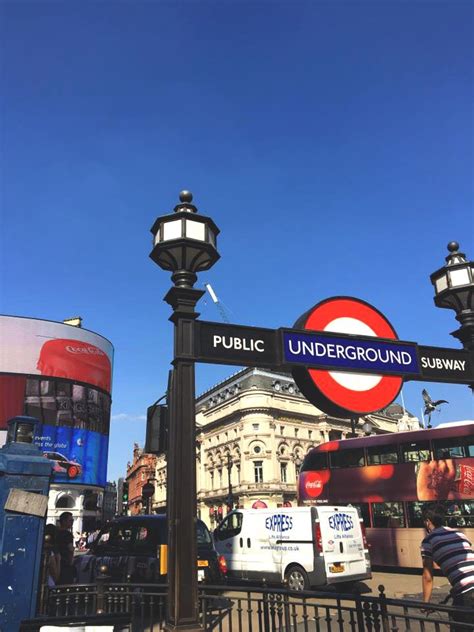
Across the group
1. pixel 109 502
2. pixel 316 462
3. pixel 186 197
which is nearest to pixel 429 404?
pixel 316 462

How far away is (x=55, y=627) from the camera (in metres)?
3.15

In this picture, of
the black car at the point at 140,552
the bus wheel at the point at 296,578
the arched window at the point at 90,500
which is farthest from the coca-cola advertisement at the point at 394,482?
the arched window at the point at 90,500

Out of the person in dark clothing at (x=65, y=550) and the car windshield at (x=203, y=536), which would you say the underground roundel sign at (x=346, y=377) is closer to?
the person in dark clothing at (x=65, y=550)

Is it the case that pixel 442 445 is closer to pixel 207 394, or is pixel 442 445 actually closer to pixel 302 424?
pixel 302 424

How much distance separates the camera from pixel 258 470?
71562 millimetres

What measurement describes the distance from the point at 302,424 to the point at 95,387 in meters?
35.6

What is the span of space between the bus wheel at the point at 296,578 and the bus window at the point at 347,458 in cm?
552

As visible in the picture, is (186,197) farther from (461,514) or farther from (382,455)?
(382,455)

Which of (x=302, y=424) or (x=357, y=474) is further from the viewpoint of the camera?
(x=302, y=424)

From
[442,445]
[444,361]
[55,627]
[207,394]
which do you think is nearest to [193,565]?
[55,627]

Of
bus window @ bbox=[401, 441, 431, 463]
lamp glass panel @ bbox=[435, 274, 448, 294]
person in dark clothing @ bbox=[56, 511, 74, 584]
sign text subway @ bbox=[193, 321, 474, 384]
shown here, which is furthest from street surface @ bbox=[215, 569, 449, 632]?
lamp glass panel @ bbox=[435, 274, 448, 294]

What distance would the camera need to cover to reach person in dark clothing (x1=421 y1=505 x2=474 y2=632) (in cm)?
449

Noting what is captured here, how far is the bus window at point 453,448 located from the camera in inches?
587

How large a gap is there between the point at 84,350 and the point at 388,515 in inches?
1688
